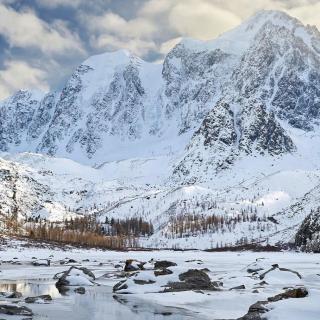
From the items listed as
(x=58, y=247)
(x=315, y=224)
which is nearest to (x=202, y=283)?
(x=58, y=247)

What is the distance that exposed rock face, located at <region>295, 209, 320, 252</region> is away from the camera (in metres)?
162

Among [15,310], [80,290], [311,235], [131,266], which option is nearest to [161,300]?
[80,290]

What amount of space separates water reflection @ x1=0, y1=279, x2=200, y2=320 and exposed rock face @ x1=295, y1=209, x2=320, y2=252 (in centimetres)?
12464

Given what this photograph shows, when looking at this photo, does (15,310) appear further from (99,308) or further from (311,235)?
(311,235)

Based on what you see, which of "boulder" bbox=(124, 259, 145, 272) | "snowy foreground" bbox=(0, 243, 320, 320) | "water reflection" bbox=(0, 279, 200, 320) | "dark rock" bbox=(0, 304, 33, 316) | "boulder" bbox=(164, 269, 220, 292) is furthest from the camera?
"boulder" bbox=(124, 259, 145, 272)

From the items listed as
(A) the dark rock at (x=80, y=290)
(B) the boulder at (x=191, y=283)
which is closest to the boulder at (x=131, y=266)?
(B) the boulder at (x=191, y=283)

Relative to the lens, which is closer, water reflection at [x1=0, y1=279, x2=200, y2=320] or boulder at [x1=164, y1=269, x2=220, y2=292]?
water reflection at [x1=0, y1=279, x2=200, y2=320]

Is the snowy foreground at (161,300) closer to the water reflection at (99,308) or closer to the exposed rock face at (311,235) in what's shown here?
the water reflection at (99,308)

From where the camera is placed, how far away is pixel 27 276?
61.2 m

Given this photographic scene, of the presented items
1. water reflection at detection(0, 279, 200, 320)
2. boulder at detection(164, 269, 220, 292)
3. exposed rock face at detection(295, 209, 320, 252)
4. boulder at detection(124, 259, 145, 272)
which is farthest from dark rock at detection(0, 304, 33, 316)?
exposed rock face at detection(295, 209, 320, 252)

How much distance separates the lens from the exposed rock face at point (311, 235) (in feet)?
533

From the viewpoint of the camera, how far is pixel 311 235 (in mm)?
173875

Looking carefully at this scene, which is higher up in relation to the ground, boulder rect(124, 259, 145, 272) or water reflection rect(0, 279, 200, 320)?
boulder rect(124, 259, 145, 272)

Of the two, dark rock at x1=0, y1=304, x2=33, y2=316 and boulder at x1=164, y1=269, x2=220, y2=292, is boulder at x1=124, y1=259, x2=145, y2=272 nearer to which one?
boulder at x1=164, y1=269, x2=220, y2=292
